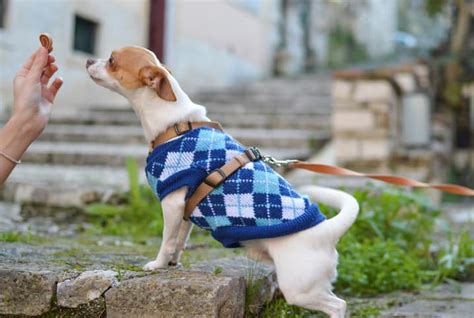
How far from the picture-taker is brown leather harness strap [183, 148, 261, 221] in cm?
224

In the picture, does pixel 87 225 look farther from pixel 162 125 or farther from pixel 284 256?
pixel 284 256

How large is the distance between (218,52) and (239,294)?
10415 mm

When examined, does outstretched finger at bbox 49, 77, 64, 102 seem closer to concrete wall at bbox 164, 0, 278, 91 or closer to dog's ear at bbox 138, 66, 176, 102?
dog's ear at bbox 138, 66, 176, 102

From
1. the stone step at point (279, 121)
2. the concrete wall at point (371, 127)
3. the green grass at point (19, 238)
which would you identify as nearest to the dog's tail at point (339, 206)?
the green grass at point (19, 238)

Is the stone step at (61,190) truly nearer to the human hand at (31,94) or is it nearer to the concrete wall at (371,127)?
the human hand at (31,94)

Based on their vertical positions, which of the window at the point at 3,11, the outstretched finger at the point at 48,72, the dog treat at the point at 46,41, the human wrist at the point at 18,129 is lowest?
the human wrist at the point at 18,129

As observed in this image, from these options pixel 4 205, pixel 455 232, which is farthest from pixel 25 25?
pixel 455 232

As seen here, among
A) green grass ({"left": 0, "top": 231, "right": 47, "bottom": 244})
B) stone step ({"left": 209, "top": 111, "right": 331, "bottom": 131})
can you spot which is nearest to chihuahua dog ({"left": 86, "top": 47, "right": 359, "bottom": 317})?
green grass ({"left": 0, "top": 231, "right": 47, "bottom": 244})

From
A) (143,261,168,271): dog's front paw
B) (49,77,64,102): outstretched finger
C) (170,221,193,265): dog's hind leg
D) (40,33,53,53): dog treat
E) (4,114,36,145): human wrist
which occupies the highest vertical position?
(40,33,53,53): dog treat

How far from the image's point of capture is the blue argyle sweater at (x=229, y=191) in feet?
7.22

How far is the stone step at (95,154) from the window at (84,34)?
9.63 feet

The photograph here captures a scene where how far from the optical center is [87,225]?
4.10 meters

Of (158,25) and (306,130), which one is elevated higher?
(158,25)

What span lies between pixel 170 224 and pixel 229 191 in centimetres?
25
